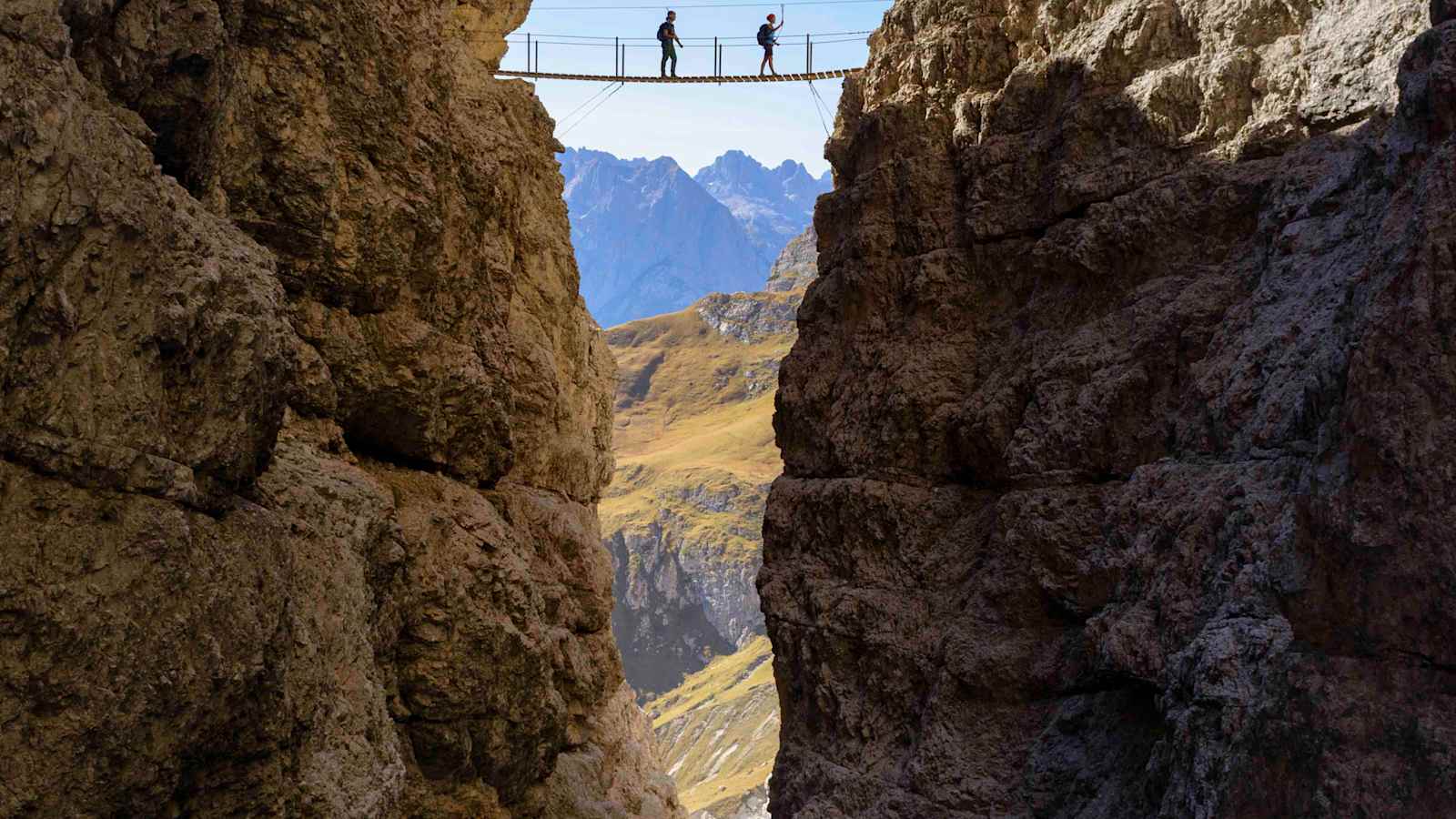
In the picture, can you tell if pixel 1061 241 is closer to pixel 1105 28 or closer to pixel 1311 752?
pixel 1105 28

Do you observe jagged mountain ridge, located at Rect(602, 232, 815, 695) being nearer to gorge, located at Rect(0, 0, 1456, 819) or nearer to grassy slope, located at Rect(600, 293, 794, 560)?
grassy slope, located at Rect(600, 293, 794, 560)

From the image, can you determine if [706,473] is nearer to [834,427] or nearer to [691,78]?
[691,78]

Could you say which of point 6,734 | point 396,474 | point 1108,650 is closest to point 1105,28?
point 1108,650

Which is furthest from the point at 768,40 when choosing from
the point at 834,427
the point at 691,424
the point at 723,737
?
the point at 691,424

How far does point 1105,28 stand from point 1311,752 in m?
9.36

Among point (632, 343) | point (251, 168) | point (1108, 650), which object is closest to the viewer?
point (1108, 650)

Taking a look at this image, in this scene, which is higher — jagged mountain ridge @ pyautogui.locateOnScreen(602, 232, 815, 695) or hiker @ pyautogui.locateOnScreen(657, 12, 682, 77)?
hiker @ pyautogui.locateOnScreen(657, 12, 682, 77)

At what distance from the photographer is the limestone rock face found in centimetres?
668

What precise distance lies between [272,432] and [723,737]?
79.2 meters

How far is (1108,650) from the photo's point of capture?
911 cm

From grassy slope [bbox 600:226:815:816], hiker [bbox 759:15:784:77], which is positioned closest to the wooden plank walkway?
hiker [bbox 759:15:784:77]

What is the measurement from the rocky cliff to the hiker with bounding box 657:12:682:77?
13.5 meters

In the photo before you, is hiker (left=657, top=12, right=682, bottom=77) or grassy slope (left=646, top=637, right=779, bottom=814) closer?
hiker (left=657, top=12, right=682, bottom=77)

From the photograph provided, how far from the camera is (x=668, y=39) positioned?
2902 centimetres
